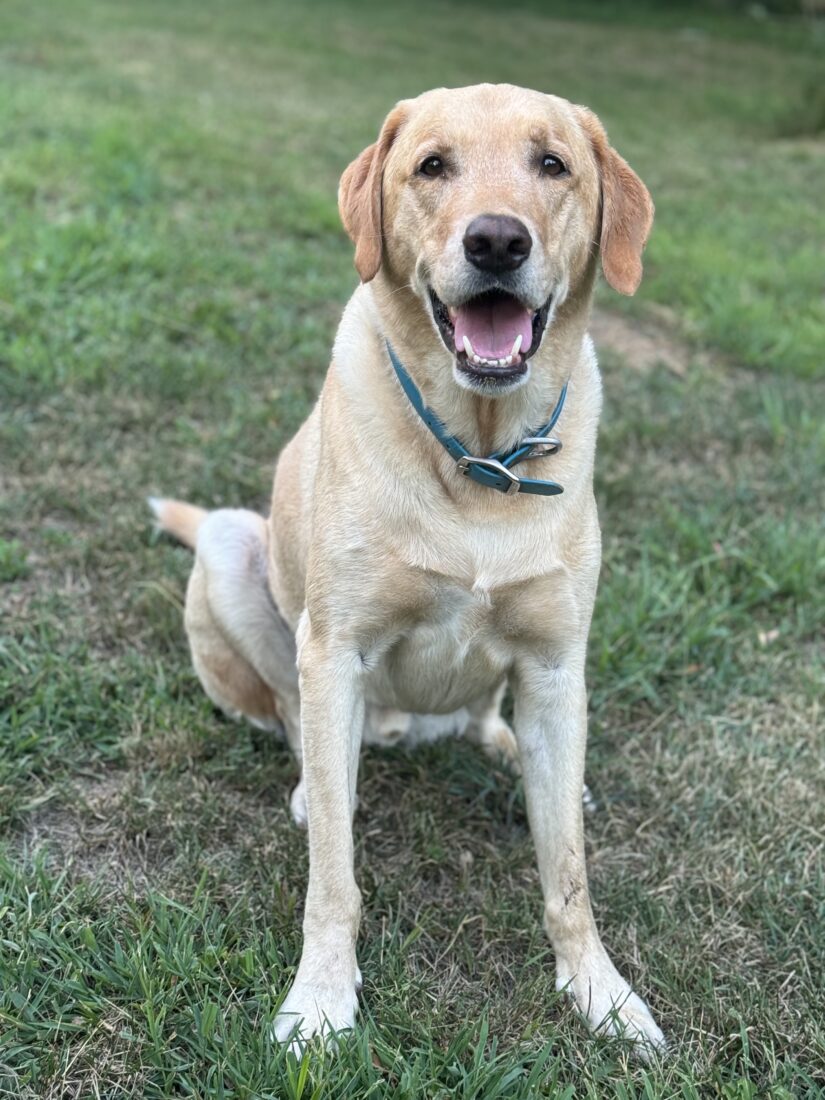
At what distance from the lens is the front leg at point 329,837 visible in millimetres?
2252

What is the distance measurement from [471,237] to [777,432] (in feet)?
9.80

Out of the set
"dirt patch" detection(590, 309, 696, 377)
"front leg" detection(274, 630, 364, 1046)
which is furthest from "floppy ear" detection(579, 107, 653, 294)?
"dirt patch" detection(590, 309, 696, 377)

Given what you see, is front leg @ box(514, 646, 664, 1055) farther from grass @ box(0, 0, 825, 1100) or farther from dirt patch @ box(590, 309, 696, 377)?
dirt patch @ box(590, 309, 696, 377)

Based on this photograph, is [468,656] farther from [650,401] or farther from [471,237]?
[650,401]

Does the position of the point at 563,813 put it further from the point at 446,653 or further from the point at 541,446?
→ the point at 541,446

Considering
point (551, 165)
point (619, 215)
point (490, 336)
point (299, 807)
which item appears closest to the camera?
→ point (490, 336)

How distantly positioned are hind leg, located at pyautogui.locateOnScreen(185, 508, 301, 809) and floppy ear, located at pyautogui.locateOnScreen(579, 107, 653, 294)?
4.25ft

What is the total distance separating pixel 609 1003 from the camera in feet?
7.72

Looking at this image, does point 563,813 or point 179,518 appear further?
point 179,518

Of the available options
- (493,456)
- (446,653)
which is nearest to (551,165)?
(493,456)

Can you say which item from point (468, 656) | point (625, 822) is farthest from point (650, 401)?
point (468, 656)

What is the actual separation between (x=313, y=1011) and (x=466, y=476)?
3.72ft

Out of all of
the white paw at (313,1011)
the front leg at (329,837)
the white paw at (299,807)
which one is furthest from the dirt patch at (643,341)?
the white paw at (313,1011)

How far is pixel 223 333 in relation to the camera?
519 centimetres
